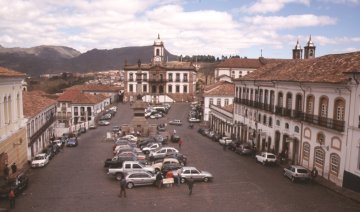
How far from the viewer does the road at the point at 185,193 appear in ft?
65.0

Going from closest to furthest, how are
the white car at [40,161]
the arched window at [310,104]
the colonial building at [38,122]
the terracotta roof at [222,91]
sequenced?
the arched window at [310,104] → the white car at [40,161] → the colonial building at [38,122] → the terracotta roof at [222,91]

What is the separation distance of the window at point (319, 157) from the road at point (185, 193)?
272 centimetres

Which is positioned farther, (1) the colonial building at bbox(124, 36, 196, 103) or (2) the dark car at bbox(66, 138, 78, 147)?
(1) the colonial building at bbox(124, 36, 196, 103)

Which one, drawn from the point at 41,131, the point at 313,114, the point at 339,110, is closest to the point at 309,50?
the point at 313,114

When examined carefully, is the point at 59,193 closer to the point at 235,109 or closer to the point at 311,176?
the point at 311,176

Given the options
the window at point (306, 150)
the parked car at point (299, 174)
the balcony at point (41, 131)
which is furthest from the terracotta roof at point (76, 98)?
the parked car at point (299, 174)

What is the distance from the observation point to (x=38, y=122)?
3844 cm

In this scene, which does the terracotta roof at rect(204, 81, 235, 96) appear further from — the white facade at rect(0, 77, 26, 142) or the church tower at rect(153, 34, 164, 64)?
the church tower at rect(153, 34, 164, 64)

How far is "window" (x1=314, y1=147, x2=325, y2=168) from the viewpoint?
2665 centimetres

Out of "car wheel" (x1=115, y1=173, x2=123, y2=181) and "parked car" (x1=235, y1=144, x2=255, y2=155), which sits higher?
"car wheel" (x1=115, y1=173, x2=123, y2=181)

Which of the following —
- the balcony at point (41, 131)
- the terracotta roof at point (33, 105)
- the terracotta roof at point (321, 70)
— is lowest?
the balcony at point (41, 131)

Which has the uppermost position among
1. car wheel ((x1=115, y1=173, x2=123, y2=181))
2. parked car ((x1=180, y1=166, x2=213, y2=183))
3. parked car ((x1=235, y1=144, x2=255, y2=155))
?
parked car ((x1=180, y1=166, x2=213, y2=183))

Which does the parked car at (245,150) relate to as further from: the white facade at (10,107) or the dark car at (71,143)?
the white facade at (10,107)

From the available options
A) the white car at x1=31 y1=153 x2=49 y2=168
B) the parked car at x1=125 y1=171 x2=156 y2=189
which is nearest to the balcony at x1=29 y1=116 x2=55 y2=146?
the white car at x1=31 y1=153 x2=49 y2=168
